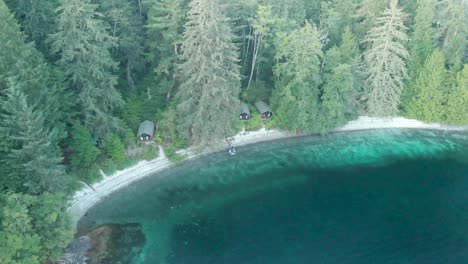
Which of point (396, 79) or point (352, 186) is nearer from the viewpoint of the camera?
point (352, 186)

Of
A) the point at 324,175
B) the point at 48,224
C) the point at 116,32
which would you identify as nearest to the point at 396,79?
the point at 324,175

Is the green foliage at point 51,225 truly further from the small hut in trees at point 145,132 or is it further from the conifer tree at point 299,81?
the conifer tree at point 299,81

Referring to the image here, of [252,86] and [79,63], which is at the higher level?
[79,63]

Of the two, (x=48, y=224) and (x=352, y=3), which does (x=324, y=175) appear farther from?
(x=48, y=224)

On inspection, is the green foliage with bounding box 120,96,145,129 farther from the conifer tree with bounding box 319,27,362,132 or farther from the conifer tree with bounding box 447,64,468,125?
the conifer tree with bounding box 447,64,468,125

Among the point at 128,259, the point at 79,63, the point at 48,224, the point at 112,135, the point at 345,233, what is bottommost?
the point at 345,233

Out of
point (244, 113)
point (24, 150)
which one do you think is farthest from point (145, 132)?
point (24, 150)
